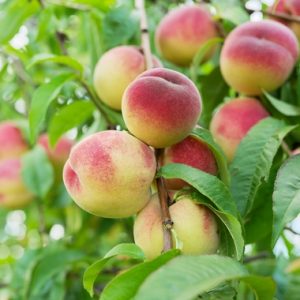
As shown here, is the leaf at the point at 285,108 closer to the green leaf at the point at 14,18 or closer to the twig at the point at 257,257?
the twig at the point at 257,257

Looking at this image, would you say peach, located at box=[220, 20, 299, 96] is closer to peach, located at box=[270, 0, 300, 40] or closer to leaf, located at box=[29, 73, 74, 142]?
peach, located at box=[270, 0, 300, 40]

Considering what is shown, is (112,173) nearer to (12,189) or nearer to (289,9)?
(289,9)

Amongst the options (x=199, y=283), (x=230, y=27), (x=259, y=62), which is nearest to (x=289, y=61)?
(x=259, y=62)

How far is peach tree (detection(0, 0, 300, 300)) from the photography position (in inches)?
31.3

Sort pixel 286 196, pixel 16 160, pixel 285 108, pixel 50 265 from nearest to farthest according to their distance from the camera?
pixel 286 196, pixel 285 108, pixel 50 265, pixel 16 160

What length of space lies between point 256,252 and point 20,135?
0.75 metres

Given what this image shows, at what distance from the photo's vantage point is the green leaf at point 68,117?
1.29m

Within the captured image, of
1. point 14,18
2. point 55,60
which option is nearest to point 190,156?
point 55,60

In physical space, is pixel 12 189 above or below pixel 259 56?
below

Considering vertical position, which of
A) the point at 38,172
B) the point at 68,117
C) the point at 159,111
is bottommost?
the point at 38,172

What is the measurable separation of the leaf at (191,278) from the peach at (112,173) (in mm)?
218

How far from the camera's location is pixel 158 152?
0.92 meters

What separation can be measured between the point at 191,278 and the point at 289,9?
2.88 feet

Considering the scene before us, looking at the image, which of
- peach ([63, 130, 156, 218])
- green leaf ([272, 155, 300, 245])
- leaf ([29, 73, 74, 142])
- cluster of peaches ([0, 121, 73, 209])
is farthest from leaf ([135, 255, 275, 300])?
cluster of peaches ([0, 121, 73, 209])
